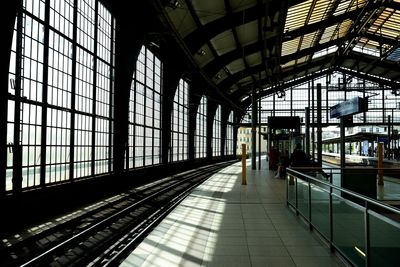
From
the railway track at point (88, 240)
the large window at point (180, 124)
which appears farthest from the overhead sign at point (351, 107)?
the large window at point (180, 124)

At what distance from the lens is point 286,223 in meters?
7.52

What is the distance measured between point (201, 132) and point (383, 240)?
3042 centimetres

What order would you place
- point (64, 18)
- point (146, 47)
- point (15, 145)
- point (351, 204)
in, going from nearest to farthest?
point (351, 204), point (15, 145), point (64, 18), point (146, 47)

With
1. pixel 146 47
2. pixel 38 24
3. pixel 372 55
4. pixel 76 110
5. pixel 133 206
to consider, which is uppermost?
pixel 372 55

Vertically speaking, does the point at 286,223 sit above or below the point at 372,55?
below

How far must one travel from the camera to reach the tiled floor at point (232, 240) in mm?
4992

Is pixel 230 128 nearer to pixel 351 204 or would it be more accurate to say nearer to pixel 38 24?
pixel 38 24

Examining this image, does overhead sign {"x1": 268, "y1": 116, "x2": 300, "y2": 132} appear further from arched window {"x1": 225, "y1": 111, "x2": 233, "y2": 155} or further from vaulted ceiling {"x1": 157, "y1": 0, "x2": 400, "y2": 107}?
arched window {"x1": 225, "y1": 111, "x2": 233, "y2": 155}

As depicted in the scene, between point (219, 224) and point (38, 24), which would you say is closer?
point (219, 224)

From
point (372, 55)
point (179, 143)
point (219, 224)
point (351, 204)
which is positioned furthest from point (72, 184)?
point (372, 55)

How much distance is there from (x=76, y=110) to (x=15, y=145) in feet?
10.8

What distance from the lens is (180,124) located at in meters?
26.5

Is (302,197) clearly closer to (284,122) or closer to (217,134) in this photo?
(284,122)

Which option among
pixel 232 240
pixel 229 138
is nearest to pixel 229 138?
pixel 229 138
